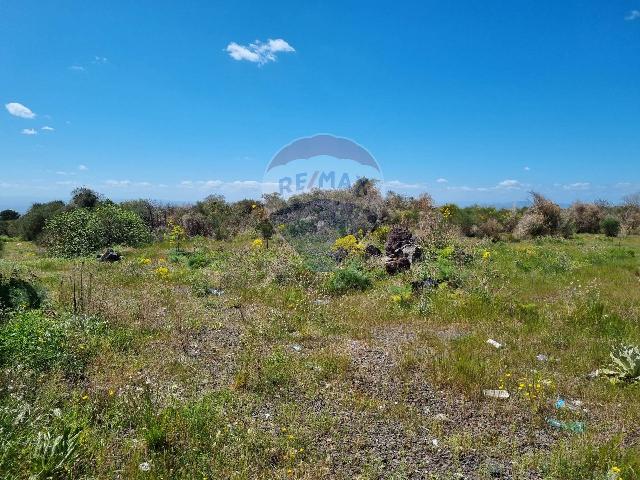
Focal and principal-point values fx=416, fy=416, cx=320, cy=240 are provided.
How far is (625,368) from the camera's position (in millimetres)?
5434

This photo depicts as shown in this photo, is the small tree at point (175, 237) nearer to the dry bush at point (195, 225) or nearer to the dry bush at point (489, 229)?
the dry bush at point (195, 225)

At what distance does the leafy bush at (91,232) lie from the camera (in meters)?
16.9

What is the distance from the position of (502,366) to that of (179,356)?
4427 millimetres

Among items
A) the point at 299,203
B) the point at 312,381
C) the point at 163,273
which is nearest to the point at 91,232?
the point at 163,273

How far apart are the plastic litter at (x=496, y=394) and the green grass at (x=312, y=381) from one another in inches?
3.1

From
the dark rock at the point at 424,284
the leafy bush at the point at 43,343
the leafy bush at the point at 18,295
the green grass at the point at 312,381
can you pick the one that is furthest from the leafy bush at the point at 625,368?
the leafy bush at the point at 18,295

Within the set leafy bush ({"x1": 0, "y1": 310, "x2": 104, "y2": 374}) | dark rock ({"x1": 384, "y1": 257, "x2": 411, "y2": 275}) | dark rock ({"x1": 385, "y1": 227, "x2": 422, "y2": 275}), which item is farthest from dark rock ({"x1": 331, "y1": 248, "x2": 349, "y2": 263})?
leafy bush ({"x1": 0, "y1": 310, "x2": 104, "y2": 374})

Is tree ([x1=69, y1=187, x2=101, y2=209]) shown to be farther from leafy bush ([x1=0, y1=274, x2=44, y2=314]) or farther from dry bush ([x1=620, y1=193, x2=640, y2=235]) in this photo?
dry bush ([x1=620, y1=193, x2=640, y2=235])

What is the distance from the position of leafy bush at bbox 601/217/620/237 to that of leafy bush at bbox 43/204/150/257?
82.5 ft

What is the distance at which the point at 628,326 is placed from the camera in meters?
7.01

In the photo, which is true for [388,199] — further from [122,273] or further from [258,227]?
[122,273]

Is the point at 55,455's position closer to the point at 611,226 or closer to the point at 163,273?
the point at 163,273

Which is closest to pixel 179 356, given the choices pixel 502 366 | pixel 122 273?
pixel 502 366

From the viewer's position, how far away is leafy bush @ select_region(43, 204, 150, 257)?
16906mm
